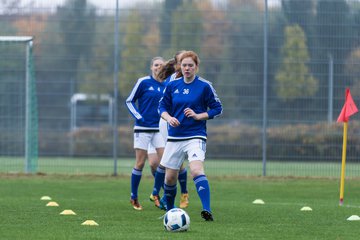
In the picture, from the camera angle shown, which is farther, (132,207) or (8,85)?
(8,85)

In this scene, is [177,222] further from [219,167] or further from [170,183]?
[219,167]

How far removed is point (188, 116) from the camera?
11.0m

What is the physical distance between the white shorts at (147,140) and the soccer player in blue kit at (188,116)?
2286mm

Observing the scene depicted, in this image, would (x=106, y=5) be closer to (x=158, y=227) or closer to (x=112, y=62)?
(x=112, y=62)

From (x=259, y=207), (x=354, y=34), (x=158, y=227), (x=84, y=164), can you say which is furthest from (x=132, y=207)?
(x=354, y=34)

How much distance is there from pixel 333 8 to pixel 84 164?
6.64 metres

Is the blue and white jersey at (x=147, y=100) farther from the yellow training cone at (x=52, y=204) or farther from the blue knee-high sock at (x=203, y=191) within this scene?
the blue knee-high sock at (x=203, y=191)

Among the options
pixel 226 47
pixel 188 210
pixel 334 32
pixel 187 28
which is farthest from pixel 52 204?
pixel 334 32

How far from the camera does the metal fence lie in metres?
20.9

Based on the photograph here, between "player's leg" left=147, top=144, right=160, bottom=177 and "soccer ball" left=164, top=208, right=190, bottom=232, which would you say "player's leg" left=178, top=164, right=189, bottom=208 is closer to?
"player's leg" left=147, top=144, right=160, bottom=177

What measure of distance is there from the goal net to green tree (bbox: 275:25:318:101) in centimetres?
563

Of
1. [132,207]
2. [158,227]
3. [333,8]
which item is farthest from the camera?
[333,8]

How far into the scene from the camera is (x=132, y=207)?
13461mm

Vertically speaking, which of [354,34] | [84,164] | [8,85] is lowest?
[84,164]
